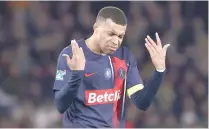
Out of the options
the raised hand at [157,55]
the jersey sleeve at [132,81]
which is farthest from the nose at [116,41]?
the jersey sleeve at [132,81]

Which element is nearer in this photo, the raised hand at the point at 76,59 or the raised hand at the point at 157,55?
the raised hand at the point at 76,59

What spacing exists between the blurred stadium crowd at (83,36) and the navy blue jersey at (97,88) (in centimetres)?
383

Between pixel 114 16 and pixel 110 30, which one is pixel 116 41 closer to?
pixel 110 30

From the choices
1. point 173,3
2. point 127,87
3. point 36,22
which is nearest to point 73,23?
point 36,22

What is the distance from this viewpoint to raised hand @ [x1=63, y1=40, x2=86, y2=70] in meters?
4.94

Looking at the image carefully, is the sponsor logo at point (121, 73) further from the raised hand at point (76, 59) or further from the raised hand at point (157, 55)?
the raised hand at point (76, 59)

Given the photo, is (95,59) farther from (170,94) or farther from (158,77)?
(170,94)

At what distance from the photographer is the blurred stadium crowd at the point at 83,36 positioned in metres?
9.40

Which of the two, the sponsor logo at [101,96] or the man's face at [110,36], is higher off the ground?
the man's face at [110,36]

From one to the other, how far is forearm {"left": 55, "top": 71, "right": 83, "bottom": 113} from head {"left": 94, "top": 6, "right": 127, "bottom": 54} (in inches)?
14.6

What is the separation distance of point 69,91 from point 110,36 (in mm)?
558

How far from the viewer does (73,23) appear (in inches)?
405

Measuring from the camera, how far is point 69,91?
4.93m

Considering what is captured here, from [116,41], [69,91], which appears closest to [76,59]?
[69,91]
